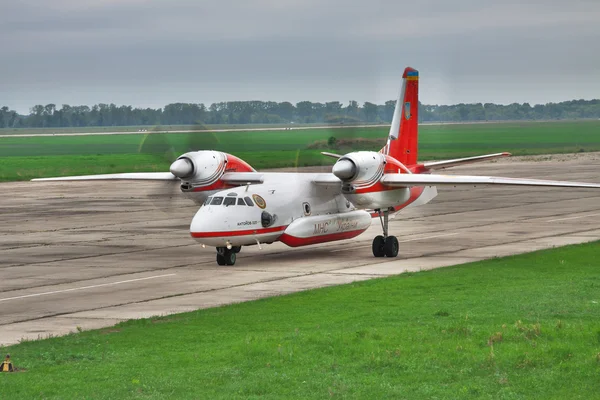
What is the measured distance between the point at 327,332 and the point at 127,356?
380 centimetres

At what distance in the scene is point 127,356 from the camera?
17.5 meters

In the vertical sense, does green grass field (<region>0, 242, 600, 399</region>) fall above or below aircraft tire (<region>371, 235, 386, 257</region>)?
above

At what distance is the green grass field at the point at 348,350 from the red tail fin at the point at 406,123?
12.6 metres

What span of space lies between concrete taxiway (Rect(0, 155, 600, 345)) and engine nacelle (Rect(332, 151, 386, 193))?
2457 mm

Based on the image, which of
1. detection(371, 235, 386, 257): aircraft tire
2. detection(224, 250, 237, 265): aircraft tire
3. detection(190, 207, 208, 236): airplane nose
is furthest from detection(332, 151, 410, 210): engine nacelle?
detection(190, 207, 208, 236): airplane nose

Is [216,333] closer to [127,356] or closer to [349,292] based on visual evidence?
[127,356]

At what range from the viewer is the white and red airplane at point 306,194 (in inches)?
1220

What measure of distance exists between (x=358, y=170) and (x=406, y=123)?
5.83 m

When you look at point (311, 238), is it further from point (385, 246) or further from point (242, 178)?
point (242, 178)

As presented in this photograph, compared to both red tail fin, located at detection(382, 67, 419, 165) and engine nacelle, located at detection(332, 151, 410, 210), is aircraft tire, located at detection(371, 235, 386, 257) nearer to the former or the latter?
engine nacelle, located at detection(332, 151, 410, 210)

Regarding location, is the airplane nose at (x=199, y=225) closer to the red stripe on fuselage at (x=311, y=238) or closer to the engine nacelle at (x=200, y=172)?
the red stripe on fuselage at (x=311, y=238)

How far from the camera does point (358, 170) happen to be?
3200 centimetres

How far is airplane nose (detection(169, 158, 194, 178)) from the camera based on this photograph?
34.0 m

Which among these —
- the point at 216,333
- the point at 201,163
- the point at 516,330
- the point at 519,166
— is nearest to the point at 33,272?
the point at 201,163
